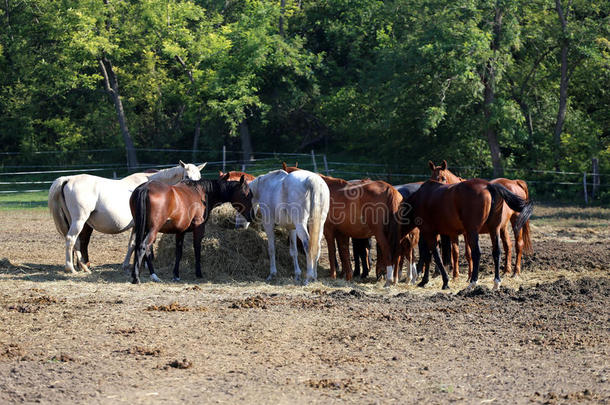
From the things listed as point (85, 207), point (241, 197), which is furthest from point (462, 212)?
point (85, 207)

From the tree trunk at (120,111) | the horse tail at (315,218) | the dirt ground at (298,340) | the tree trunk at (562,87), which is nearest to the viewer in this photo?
the dirt ground at (298,340)

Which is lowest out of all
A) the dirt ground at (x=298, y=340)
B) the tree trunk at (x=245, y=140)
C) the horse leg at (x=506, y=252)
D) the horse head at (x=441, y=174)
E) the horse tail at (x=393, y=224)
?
the dirt ground at (x=298, y=340)

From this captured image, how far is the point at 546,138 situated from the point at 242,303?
17763mm

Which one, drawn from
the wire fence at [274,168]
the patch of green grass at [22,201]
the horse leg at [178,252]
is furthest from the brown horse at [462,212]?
the patch of green grass at [22,201]

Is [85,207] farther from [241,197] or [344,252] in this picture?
[344,252]

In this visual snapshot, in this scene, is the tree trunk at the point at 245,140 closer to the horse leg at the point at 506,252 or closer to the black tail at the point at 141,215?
the horse leg at the point at 506,252

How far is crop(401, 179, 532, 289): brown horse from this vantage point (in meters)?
10.4

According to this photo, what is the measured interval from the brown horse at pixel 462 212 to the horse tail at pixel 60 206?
5347mm

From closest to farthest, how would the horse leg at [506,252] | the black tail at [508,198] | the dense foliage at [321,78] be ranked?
the black tail at [508,198], the horse leg at [506,252], the dense foliage at [321,78]

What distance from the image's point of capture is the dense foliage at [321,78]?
897 inches

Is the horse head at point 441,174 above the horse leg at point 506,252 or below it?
above

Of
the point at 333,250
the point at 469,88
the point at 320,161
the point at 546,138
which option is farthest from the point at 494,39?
the point at 333,250

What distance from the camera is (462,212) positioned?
10.5 meters

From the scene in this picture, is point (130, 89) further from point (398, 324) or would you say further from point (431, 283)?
point (398, 324)
